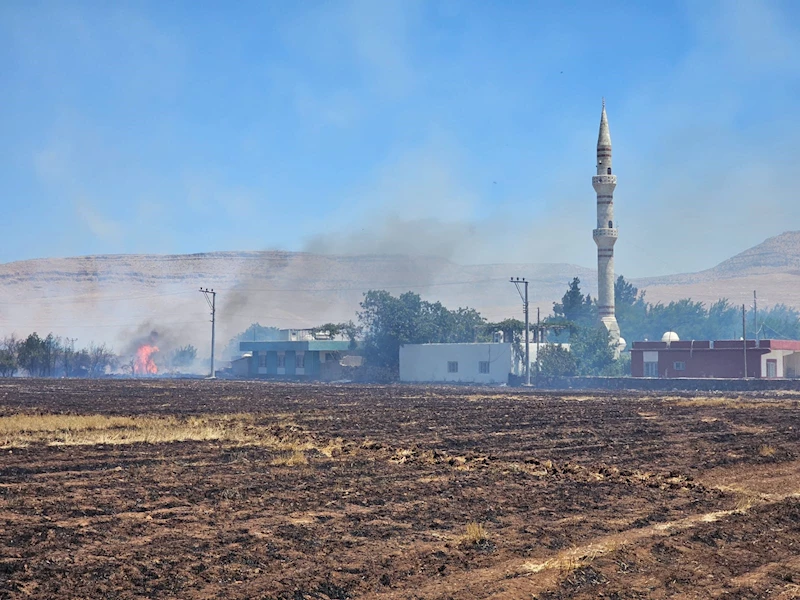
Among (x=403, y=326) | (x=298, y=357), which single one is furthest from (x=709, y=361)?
(x=298, y=357)

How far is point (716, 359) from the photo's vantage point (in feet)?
279

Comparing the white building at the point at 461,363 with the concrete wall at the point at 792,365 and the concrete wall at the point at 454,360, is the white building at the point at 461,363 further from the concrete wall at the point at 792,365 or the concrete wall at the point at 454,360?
the concrete wall at the point at 792,365

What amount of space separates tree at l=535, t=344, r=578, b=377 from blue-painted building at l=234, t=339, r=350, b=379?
26.8m

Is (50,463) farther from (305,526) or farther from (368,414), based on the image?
(368,414)

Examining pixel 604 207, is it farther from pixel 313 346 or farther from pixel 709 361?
pixel 313 346

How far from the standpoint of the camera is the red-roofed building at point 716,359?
83688 millimetres

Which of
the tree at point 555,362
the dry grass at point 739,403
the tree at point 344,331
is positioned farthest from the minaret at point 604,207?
the dry grass at point 739,403

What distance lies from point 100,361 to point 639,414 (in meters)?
102

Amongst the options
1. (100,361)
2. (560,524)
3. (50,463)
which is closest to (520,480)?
(560,524)

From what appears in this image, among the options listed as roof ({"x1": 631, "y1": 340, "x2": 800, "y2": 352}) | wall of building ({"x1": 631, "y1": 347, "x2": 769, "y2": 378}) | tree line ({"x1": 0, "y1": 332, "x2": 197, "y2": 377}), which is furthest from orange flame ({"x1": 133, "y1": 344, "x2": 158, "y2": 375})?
roof ({"x1": 631, "y1": 340, "x2": 800, "y2": 352})

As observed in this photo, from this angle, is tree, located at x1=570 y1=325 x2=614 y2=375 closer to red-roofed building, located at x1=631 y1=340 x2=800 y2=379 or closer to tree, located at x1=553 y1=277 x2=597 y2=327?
red-roofed building, located at x1=631 y1=340 x2=800 y2=379

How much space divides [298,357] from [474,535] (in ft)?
330

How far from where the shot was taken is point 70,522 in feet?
50.5

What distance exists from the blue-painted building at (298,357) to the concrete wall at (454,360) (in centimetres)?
1120
